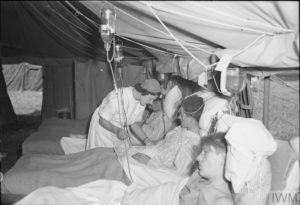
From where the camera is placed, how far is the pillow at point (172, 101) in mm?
3639

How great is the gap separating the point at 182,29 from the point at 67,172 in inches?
58.4

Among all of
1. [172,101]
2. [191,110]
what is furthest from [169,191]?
[172,101]

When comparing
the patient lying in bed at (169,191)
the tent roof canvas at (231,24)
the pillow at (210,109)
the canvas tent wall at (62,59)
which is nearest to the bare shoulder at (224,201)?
the patient lying in bed at (169,191)

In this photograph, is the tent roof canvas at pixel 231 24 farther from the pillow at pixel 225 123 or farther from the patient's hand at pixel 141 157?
the patient's hand at pixel 141 157

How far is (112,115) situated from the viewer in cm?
335

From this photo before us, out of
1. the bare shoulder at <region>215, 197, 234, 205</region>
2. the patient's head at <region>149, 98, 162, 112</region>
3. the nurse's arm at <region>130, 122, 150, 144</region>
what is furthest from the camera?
the patient's head at <region>149, 98, 162, 112</region>

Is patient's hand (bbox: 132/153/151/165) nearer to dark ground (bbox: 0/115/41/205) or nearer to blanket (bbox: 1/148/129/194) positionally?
blanket (bbox: 1/148/129/194)

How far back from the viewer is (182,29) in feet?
5.78

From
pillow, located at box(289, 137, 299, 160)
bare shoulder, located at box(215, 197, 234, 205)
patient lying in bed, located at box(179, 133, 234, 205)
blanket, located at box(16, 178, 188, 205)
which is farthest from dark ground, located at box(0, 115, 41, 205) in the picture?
pillow, located at box(289, 137, 299, 160)

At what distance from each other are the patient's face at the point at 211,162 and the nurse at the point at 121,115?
4.49 ft

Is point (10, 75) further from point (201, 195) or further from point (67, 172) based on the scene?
point (201, 195)

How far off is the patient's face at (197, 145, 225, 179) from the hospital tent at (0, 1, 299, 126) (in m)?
0.52

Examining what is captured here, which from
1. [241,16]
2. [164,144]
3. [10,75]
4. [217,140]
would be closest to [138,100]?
[164,144]

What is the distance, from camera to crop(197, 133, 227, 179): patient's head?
179cm
